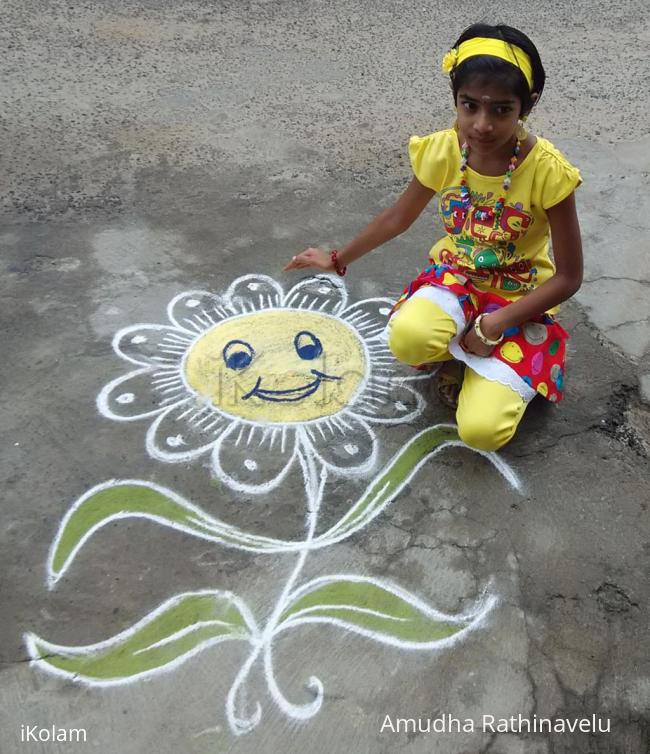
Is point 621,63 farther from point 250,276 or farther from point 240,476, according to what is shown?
point 240,476

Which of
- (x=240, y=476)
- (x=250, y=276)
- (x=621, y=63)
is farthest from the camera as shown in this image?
(x=621, y=63)

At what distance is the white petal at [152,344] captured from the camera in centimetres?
261

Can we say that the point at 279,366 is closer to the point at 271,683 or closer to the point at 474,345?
the point at 474,345

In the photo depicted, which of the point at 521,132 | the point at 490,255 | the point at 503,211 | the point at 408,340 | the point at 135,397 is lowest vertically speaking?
the point at 135,397

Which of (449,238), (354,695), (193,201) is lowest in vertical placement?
(354,695)

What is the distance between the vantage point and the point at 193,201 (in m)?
3.46

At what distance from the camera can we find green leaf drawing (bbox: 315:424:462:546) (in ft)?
6.85

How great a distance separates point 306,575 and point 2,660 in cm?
80

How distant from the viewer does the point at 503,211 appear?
2219 mm

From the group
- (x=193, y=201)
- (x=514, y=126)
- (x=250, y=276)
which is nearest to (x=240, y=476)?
(x=250, y=276)

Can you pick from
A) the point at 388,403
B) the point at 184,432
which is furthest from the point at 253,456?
the point at 388,403

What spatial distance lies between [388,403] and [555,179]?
3.03ft

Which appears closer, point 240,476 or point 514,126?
point 514,126

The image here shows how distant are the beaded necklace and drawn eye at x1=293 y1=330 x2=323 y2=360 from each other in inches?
30.2
